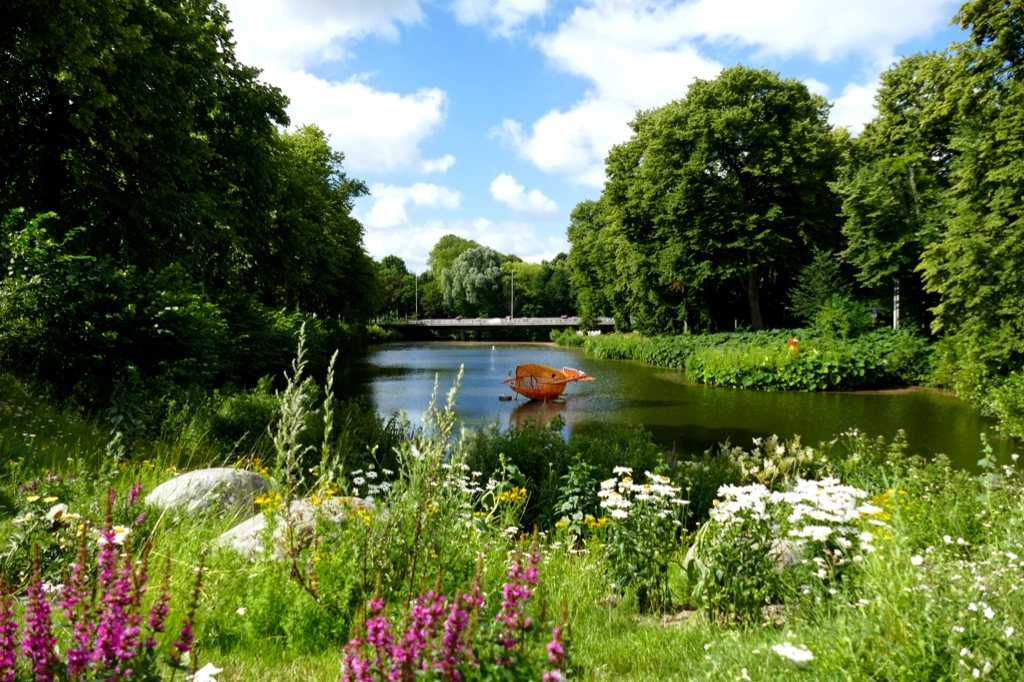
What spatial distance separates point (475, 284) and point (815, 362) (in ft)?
179

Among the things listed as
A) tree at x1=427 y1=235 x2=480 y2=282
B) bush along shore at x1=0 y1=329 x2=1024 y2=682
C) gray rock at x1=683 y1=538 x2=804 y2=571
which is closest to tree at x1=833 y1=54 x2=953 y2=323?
bush along shore at x1=0 y1=329 x2=1024 y2=682

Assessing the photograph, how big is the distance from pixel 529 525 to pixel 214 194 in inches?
412

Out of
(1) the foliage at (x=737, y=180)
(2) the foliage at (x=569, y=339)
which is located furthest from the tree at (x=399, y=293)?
(1) the foliage at (x=737, y=180)

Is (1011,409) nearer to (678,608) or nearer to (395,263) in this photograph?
(678,608)

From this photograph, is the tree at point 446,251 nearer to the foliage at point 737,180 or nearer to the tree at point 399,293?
the tree at point 399,293

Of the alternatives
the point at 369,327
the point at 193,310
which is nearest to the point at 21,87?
the point at 193,310

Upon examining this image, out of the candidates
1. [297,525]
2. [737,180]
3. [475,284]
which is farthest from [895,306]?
[475,284]

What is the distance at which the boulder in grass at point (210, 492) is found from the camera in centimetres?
427

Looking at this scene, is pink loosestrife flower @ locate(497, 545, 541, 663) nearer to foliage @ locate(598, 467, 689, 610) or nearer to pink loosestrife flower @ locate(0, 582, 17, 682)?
pink loosestrife flower @ locate(0, 582, 17, 682)

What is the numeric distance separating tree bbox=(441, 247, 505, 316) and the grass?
6892 cm

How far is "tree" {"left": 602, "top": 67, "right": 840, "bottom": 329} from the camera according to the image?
25766 millimetres

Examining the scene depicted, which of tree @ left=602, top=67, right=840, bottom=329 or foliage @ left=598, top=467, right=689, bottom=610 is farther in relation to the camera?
tree @ left=602, top=67, right=840, bottom=329

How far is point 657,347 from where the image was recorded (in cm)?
3036

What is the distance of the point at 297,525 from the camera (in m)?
3.18
